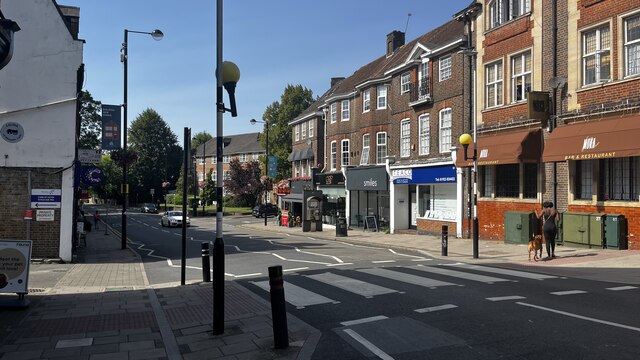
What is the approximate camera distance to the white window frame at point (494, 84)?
21688 millimetres

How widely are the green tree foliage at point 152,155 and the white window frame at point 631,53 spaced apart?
8099cm

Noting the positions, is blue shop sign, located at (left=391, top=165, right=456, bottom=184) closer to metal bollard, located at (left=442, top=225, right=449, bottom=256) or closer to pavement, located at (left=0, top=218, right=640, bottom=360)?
metal bollard, located at (left=442, top=225, right=449, bottom=256)

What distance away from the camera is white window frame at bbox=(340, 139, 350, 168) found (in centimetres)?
3619

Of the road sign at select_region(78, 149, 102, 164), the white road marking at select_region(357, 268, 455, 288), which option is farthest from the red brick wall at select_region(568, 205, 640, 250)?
the road sign at select_region(78, 149, 102, 164)

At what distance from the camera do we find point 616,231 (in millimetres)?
15734

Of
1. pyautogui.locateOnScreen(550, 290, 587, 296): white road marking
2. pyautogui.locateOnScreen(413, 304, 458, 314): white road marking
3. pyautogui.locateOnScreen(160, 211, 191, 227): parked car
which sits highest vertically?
pyautogui.locateOnScreen(550, 290, 587, 296): white road marking

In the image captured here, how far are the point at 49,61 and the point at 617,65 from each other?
18.5 metres

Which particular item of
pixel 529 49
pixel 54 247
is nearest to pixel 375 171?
pixel 529 49

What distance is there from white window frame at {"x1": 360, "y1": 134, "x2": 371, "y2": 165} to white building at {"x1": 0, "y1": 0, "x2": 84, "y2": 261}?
19.9m

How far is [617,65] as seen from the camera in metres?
16.0

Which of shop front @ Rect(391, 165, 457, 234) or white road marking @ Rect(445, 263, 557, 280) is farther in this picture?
shop front @ Rect(391, 165, 457, 234)

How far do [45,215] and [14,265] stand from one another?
7.81 meters

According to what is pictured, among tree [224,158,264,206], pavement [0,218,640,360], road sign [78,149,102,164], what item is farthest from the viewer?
tree [224,158,264,206]

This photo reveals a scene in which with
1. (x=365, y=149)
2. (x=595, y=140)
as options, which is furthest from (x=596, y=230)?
(x=365, y=149)
